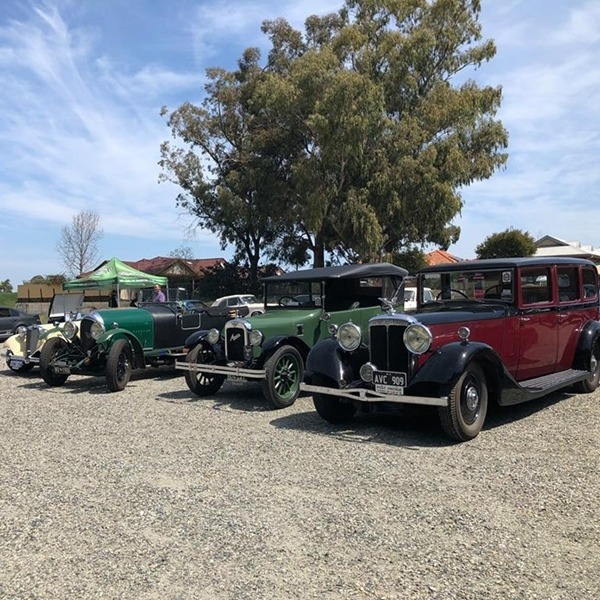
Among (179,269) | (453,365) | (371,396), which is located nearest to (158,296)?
(371,396)

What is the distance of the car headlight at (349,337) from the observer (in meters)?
6.42

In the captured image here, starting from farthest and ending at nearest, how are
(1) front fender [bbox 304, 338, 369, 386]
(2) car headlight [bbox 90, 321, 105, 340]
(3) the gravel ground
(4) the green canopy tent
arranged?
(4) the green canopy tent
(2) car headlight [bbox 90, 321, 105, 340]
(1) front fender [bbox 304, 338, 369, 386]
(3) the gravel ground

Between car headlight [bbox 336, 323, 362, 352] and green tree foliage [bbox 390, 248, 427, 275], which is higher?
green tree foliage [bbox 390, 248, 427, 275]

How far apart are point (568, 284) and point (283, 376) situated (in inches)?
153

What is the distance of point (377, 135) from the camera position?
24.2m

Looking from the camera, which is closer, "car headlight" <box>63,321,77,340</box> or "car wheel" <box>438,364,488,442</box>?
"car wheel" <box>438,364,488,442</box>

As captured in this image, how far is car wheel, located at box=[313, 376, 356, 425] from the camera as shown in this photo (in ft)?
21.0

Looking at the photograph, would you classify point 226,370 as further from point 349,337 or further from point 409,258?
point 409,258

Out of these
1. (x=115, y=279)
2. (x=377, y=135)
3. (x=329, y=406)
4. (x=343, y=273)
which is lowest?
(x=329, y=406)

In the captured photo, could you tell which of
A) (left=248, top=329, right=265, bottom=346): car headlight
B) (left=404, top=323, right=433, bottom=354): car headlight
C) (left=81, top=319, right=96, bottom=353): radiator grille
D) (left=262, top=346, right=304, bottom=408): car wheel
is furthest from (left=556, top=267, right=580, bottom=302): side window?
(left=81, top=319, right=96, bottom=353): radiator grille

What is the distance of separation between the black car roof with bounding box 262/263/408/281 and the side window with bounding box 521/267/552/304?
2616 millimetres

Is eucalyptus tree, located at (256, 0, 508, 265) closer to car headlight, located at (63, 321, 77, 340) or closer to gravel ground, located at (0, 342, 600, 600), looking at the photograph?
car headlight, located at (63, 321, 77, 340)

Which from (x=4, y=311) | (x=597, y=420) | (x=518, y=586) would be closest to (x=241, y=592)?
(x=518, y=586)

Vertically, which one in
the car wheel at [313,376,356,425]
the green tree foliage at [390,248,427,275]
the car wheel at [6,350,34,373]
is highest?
the green tree foliage at [390,248,427,275]
